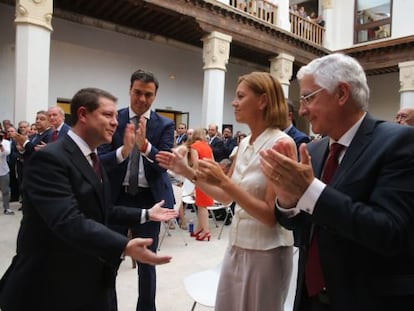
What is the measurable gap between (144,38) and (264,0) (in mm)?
3957

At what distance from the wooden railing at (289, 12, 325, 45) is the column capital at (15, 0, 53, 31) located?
8439mm

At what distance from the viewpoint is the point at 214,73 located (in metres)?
9.54

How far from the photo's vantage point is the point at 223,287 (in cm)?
171

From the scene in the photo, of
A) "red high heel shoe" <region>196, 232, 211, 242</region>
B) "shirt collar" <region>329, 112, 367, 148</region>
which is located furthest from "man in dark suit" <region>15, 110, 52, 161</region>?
"shirt collar" <region>329, 112, 367, 148</region>

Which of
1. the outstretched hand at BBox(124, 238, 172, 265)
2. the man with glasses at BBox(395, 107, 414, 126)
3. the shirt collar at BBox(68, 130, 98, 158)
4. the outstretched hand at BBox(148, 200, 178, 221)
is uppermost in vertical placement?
the man with glasses at BBox(395, 107, 414, 126)

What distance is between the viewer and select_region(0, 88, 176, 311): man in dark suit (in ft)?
A: 4.39

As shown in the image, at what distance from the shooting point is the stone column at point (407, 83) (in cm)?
1195

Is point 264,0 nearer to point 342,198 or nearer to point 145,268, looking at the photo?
point 145,268

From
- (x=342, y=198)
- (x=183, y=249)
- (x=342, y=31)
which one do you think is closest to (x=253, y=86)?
(x=342, y=198)

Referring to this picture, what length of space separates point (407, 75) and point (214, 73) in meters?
7.29

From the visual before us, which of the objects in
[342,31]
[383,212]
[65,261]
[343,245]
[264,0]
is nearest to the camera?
[383,212]

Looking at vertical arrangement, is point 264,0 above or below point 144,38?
above

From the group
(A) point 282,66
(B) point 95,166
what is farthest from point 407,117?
(A) point 282,66

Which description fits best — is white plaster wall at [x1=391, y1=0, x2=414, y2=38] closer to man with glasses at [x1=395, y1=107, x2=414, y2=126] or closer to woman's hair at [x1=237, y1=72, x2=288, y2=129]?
man with glasses at [x1=395, y1=107, x2=414, y2=126]
